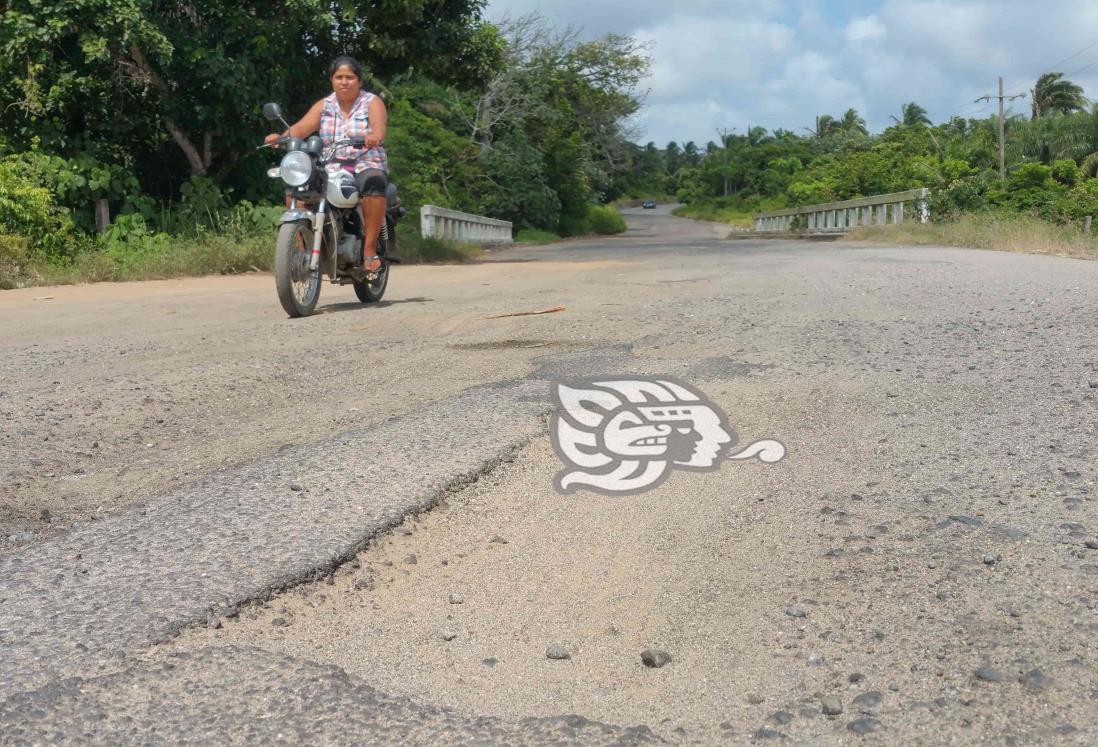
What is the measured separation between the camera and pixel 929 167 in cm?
2770

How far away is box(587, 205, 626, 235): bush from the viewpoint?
46431mm

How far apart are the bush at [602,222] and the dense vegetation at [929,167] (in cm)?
498

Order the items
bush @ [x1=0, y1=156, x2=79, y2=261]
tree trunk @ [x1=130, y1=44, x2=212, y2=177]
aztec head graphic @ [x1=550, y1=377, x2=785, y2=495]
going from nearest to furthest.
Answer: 1. aztec head graphic @ [x1=550, y1=377, x2=785, y2=495]
2. bush @ [x1=0, y1=156, x2=79, y2=261]
3. tree trunk @ [x1=130, y1=44, x2=212, y2=177]

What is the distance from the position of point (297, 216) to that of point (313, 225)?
0.17m

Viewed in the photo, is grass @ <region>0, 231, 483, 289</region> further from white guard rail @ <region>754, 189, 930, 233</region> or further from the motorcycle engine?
white guard rail @ <region>754, 189, 930, 233</region>

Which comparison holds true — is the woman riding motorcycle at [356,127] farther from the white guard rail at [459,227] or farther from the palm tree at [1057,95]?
the palm tree at [1057,95]

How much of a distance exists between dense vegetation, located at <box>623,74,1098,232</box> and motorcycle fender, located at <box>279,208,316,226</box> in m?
15.7

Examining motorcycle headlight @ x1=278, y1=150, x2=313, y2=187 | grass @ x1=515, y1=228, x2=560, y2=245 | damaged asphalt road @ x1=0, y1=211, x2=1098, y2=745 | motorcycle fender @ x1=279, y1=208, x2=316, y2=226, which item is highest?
grass @ x1=515, y1=228, x2=560, y2=245

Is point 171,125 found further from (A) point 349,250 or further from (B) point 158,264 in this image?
(A) point 349,250

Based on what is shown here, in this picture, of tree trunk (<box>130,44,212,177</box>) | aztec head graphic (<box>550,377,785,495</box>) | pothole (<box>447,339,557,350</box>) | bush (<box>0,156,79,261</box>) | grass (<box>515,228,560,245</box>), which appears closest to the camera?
aztec head graphic (<box>550,377,785,495</box>)

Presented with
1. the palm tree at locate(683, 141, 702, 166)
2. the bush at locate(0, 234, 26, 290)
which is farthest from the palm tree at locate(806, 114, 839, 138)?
the bush at locate(0, 234, 26, 290)

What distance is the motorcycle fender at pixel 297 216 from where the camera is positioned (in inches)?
263

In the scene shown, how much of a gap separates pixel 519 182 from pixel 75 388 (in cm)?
3183

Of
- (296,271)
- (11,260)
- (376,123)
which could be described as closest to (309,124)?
(376,123)
